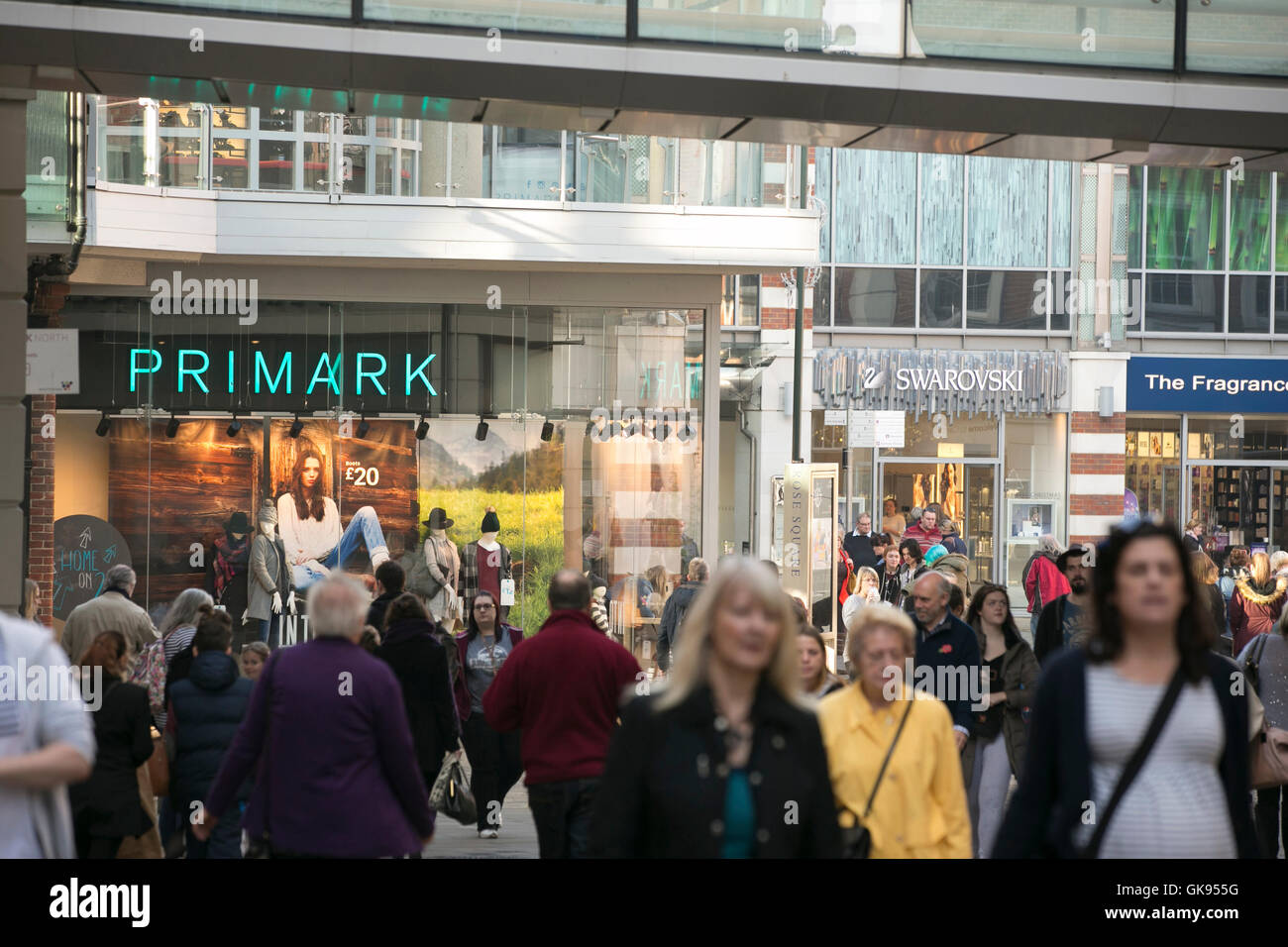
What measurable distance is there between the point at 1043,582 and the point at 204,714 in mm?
8626

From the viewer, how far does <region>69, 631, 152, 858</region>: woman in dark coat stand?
7.65m

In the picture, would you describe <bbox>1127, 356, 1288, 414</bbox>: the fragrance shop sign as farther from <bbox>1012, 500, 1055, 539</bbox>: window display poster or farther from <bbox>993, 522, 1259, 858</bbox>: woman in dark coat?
<bbox>993, 522, 1259, 858</bbox>: woman in dark coat

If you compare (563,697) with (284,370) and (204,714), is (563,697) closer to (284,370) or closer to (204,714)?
(204,714)

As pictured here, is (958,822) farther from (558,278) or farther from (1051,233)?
(1051,233)

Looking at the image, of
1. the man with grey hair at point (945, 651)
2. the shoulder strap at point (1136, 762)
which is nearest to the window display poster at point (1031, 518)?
the man with grey hair at point (945, 651)

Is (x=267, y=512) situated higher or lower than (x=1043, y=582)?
higher

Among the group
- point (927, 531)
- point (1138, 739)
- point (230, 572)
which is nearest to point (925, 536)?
point (927, 531)

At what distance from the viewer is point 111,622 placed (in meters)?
10.1

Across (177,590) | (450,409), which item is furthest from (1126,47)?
(177,590)

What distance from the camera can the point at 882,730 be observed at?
213 inches

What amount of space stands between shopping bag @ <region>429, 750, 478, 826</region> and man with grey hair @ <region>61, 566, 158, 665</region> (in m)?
2.03

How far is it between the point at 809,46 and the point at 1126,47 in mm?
2056

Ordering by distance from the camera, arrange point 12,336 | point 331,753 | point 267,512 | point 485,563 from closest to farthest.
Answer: point 331,753, point 12,336, point 485,563, point 267,512
